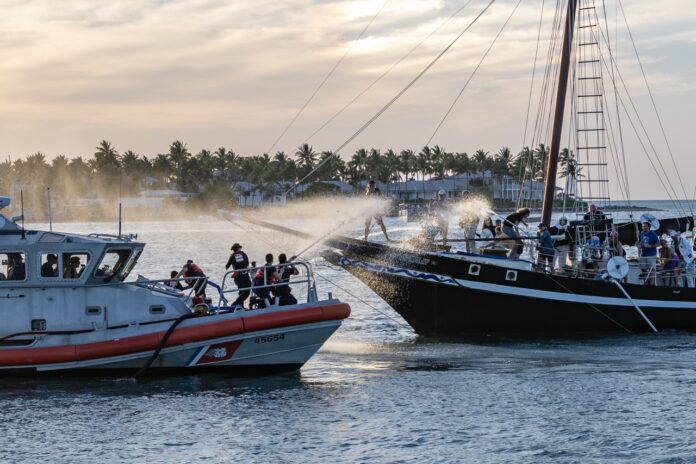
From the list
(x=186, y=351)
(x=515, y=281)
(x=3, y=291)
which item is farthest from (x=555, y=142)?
(x=3, y=291)

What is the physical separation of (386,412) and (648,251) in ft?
44.8

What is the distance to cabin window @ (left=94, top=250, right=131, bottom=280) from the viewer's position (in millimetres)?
22125

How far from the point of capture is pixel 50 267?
21.9 m

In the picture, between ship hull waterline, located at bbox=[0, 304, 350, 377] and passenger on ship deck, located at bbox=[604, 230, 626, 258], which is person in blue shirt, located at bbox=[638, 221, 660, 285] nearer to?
passenger on ship deck, located at bbox=[604, 230, 626, 258]

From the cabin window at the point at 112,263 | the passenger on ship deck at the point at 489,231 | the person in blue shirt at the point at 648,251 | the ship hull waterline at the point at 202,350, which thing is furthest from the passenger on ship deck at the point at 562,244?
the cabin window at the point at 112,263

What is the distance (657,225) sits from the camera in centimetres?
3053

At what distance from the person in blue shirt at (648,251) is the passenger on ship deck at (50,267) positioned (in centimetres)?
1721

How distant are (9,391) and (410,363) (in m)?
9.60

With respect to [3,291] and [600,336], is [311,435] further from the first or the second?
[600,336]

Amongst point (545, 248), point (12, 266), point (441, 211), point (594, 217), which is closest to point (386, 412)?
point (12, 266)

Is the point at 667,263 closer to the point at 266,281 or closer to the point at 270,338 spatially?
the point at 266,281

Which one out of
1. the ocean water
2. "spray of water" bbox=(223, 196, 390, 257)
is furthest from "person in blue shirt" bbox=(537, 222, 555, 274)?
"spray of water" bbox=(223, 196, 390, 257)

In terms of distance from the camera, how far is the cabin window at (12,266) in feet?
71.7

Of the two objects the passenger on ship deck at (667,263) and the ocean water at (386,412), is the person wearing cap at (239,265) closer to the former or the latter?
the ocean water at (386,412)
